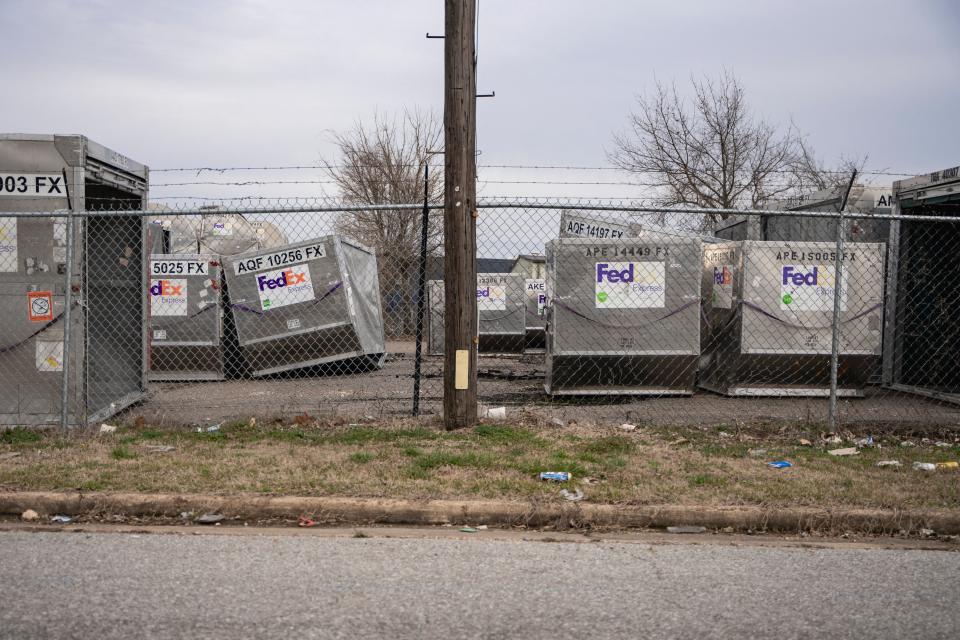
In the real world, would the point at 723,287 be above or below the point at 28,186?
below

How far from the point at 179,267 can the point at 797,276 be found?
9610 millimetres

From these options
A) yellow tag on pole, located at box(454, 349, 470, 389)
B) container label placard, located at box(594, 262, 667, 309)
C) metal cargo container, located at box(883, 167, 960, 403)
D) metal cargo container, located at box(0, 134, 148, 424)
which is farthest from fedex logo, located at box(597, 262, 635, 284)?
metal cargo container, located at box(0, 134, 148, 424)

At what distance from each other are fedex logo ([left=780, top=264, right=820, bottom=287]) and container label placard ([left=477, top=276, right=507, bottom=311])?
33.0ft

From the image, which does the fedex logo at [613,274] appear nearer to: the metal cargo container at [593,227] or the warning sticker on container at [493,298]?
the metal cargo container at [593,227]

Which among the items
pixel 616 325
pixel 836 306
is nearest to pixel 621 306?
pixel 616 325

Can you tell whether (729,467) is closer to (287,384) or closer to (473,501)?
(473,501)

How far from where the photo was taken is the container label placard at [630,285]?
31.8 ft

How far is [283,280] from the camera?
12.3 metres

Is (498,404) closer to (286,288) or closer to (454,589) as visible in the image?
(286,288)

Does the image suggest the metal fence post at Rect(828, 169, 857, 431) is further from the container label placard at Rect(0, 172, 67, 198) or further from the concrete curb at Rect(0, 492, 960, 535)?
the container label placard at Rect(0, 172, 67, 198)

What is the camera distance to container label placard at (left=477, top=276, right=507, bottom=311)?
19500 millimetres

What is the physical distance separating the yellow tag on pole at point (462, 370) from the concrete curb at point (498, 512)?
2087mm

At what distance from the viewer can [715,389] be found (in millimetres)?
10719

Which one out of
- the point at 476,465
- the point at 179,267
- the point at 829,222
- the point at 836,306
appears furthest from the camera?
the point at 179,267
